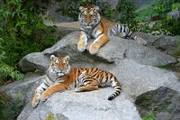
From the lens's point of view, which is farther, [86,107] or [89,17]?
[89,17]

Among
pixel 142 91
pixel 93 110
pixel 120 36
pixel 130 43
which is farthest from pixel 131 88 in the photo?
pixel 120 36

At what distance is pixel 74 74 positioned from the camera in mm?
7750

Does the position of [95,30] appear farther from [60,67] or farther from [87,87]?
[87,87]

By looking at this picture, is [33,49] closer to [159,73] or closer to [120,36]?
[120,36]

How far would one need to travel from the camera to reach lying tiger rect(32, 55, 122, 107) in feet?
24.3

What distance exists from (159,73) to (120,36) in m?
2.24

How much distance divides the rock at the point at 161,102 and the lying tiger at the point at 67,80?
42cm

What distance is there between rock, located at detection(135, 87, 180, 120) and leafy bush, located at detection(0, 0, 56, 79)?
2921mm

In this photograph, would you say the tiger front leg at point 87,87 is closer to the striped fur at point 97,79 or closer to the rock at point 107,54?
the striped fur at point 97,79

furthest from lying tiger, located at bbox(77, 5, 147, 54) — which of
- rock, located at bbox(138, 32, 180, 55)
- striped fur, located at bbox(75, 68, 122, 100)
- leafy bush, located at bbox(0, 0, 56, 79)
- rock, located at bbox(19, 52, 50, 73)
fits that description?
leafy bush, located at bbox(0, 0, 56, 79)

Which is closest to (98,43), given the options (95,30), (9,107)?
(95,30)

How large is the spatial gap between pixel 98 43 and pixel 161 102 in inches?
75.5

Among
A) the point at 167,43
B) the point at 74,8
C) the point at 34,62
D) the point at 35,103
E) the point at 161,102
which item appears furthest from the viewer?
the point at 74,8

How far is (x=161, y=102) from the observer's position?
717 cm
